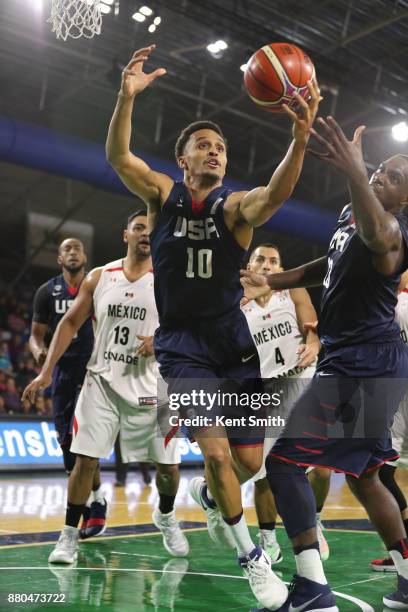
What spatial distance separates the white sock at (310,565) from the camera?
12.8 ft

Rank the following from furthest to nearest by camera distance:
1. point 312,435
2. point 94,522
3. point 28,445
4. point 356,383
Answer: point 28,445, point 94,522, point 356,383, point 312,435

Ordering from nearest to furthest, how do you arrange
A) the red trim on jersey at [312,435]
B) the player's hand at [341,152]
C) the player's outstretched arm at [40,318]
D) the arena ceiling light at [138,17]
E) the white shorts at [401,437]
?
the player's hand at [341,152] < the red trim on jersey at [312,435] < the white shorts at [401,437] < the player's outstretched arm at [40,318] < the arena ceiling light at [138,17]

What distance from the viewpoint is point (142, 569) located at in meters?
5.18

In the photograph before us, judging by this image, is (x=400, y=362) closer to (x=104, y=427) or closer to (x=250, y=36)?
(x=104, y=427)

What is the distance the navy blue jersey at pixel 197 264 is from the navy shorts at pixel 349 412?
2.42 feet

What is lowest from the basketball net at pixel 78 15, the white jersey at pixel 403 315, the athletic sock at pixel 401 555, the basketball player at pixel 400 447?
the athletic sock at pixel 401 555

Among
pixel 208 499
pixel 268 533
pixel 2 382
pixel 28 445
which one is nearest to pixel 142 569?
pixel 208 499

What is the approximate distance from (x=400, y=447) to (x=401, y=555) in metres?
2.28

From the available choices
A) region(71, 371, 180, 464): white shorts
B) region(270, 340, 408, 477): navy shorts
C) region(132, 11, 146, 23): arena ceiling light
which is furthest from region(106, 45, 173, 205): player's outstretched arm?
region(132, 11, 146, 23): arena ceiling light

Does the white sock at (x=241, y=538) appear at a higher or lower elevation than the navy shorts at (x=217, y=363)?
lower

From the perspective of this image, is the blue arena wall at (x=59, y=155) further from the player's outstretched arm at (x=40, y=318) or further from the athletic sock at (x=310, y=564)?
the athletic sock at (x=310, y=564)

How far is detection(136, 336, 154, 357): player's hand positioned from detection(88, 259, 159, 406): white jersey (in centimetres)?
13

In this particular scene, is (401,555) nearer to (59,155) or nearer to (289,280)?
(289,280)

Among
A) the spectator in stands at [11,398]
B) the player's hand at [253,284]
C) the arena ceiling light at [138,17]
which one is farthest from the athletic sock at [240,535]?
the arena ceiling light at [138,17]
